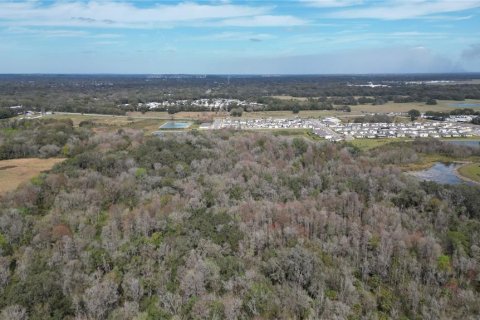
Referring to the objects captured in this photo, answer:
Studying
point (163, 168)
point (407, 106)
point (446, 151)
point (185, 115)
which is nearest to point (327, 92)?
point (407, 106)

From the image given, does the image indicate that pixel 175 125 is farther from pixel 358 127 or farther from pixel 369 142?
pixel 369 142

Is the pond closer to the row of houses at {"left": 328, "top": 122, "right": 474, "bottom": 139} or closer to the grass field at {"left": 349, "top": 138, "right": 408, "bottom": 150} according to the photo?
the row of houses at {"left": 328, "top": 122, "right": 474, "bottom": 139}

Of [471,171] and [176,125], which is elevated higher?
[176,125]

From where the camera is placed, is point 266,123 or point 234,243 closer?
point 234,243

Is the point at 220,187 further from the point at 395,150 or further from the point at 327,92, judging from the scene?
the point at 327,92

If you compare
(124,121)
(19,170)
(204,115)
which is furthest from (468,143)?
(124,121)

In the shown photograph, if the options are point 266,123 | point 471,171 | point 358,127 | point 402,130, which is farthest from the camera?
point 266,123

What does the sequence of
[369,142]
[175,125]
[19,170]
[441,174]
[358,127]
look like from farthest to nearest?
[175,125]
[358,127]
[369,142]
[441,174]
[19,170]
